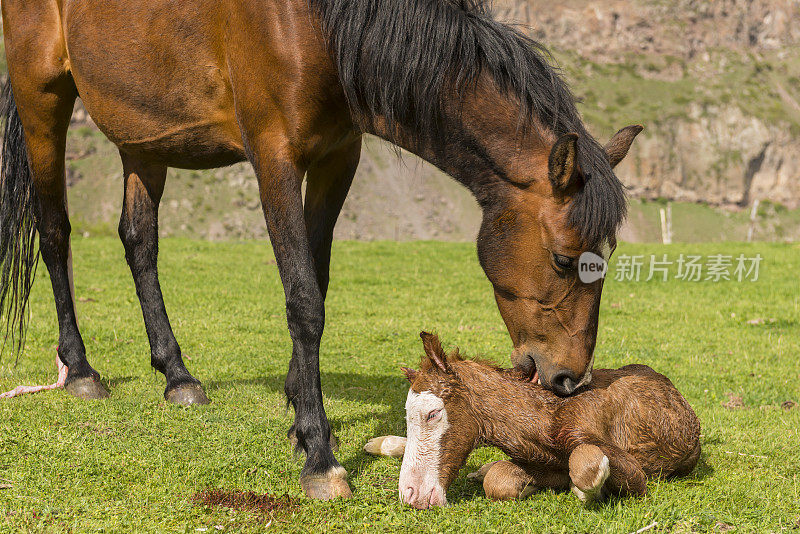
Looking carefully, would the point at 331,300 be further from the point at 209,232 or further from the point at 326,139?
the point at 209,232

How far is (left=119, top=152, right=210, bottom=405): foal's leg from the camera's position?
5.92 meters

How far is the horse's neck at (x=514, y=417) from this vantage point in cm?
354

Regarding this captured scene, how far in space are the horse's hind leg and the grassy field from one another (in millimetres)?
388

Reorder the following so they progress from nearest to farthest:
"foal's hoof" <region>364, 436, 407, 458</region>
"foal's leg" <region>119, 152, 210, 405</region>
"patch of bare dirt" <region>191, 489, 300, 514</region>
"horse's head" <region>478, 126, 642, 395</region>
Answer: "horse's head" <region>478, 126, 642, 395</region>
"patch of bare dirt" <region>191, 489, 300, 514</region>
"foal's hoof" <region>364, 436, 407, 458</region>
"foal's leg" <region>119, 152, 210, 405</region>

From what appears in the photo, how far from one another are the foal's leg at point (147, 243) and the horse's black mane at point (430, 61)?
2.90 meters

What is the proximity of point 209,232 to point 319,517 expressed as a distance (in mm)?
83441

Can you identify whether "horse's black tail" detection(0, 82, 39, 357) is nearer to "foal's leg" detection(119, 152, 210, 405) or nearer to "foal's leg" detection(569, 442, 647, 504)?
"foal's leg" detection(119, 152, 210, 405)

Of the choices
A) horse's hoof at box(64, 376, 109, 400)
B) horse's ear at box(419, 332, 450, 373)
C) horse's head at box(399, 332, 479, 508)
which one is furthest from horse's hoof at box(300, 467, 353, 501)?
horse's hoof at box(64, 376, 109, 400)

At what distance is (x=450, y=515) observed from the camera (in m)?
3.43

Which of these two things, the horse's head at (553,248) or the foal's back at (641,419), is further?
the foal's back at (641,419)

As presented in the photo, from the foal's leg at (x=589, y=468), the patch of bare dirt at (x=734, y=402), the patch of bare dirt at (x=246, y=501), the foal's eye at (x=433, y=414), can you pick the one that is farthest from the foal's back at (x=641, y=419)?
the patch of bare dirt at (x=734, y=402)

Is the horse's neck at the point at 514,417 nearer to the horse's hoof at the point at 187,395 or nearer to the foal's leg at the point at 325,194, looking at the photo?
the foal's leg at the point at 325,194

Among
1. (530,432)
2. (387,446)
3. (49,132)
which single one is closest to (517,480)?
(530,432)

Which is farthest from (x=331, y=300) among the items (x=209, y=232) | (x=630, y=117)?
(x=630, y=117)
